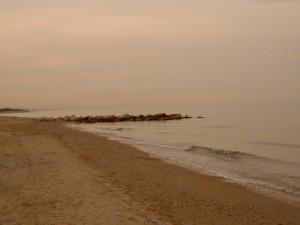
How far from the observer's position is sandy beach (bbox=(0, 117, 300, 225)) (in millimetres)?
8414

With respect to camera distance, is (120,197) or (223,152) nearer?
(120,197)

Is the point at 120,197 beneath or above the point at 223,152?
above

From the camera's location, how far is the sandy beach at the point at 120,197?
331 inches

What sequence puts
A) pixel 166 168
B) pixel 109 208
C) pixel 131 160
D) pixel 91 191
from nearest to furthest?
pixel 109 208 < pixel 91 191 < pixel 166 168 < pixel 131 160

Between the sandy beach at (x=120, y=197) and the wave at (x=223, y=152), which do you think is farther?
the wave at (x=223, y=152)

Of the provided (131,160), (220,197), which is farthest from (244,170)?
(220,197)

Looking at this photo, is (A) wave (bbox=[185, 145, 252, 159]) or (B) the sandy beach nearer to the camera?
(B) the sandy beach

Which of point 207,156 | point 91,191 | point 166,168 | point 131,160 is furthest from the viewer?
point 207,156

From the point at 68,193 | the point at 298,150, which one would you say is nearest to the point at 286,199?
the point at 68,193

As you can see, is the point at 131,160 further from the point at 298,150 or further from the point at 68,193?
the point at 298,150

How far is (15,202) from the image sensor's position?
9141mm

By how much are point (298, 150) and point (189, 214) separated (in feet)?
60.0

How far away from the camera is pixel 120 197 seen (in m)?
10.1

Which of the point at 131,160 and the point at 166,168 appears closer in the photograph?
the point at 166,168
